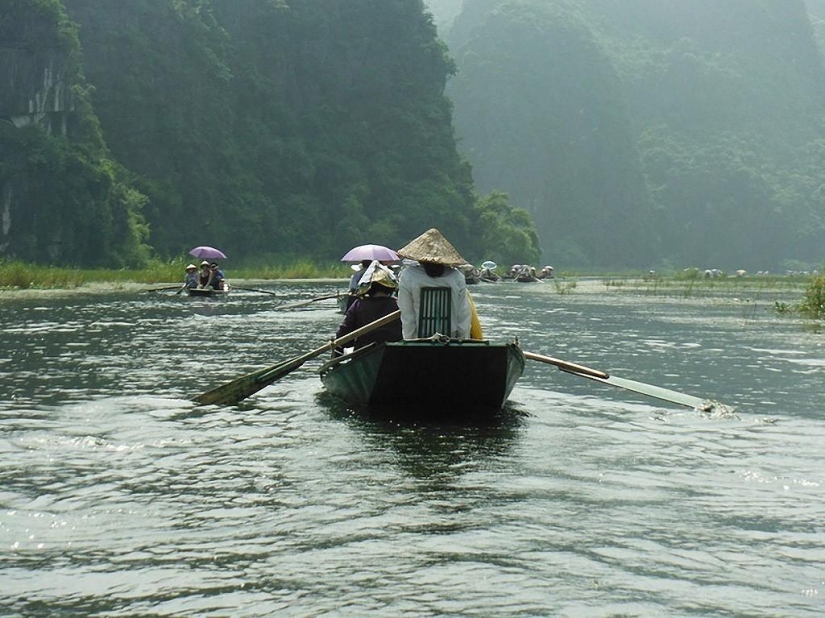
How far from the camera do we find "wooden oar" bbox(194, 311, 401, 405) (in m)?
10.6

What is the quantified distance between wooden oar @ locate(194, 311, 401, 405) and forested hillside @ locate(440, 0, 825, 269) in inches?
4719

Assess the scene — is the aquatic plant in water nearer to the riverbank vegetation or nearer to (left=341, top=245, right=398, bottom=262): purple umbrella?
(left=341, top=245, right=398, bottom=262): purple umbrella

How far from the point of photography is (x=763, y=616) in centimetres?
486

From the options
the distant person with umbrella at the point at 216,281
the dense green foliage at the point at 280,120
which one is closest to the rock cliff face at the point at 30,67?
the dense green foliage at the point at 280,120

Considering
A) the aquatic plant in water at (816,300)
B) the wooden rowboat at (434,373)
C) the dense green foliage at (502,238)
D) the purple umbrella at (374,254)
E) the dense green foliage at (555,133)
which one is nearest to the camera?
the wooden rowboat at (434,373)

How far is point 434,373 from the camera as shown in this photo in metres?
9.45

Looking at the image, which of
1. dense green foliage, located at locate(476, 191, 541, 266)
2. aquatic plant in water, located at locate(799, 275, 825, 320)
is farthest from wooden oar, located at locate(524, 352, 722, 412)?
dense green foliage, located at locate(476, 191, 541, 266)

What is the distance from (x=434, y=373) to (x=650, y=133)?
151769 millimetres

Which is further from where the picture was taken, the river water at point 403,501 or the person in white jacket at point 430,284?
the person in white jacket at point 430,284

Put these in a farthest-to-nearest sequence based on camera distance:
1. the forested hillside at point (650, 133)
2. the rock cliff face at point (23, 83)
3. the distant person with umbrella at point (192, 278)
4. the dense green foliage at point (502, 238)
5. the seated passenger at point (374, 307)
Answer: the forested hillside at point (650, 133) < the dense green foliage at point (502, 238) < the rock cliff face at point (23, 83) < the distant person with umbrella at point (192, 278) < the seated passenger at point (374, 307)

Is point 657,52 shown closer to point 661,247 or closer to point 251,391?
point 661,247

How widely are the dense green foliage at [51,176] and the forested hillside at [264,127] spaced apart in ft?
0.40

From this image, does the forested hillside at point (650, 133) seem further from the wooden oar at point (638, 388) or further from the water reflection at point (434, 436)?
the water reflection at point (434, 436)

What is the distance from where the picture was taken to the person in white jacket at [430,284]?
973 cm
